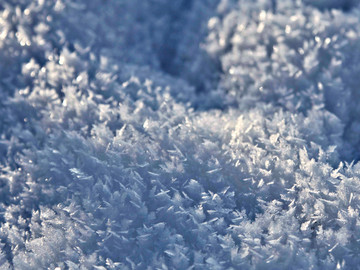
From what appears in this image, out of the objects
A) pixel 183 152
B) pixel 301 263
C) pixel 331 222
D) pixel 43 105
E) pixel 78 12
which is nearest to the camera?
pixel 301 263

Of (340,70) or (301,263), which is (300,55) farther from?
(301,263)

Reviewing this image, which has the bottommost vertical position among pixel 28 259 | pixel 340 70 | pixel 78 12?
pixel 28 259

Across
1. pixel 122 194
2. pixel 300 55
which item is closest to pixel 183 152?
pixel 122 194

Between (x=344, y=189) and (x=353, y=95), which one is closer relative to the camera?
(x=344, y=189)

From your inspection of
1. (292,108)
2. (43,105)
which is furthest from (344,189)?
(43,105)

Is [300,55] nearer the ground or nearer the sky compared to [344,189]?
nearer the sky

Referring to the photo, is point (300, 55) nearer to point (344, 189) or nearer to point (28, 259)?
point (344, 189)

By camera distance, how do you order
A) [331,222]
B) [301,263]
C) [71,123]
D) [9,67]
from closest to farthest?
[301,263]
[331,222]
[71,123]
[9,67]
